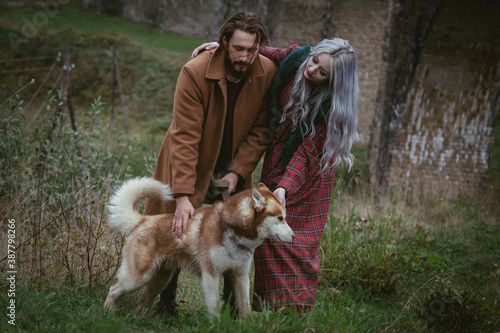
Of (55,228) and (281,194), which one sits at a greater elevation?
(281,194)

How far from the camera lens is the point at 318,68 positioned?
342 centimetres

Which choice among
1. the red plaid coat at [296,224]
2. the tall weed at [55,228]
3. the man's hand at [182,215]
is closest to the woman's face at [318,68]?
the red plaid coat at [296,224]

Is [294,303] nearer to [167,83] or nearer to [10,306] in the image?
[10,306]

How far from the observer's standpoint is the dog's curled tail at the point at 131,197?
3.51 m

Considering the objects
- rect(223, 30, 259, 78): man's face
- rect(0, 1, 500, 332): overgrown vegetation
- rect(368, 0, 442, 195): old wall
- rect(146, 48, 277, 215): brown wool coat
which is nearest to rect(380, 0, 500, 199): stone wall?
rect(368, 0, 442, 195): old wall

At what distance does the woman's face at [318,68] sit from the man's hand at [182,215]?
1.28 metres

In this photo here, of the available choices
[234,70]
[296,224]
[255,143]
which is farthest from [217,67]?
[296,224]

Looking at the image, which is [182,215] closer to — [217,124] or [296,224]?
[217,124]

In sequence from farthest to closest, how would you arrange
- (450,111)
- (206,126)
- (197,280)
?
(450,111) → (197,280) → (206,126)

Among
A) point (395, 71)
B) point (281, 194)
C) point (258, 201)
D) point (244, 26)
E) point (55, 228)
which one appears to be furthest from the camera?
point (395, 71)

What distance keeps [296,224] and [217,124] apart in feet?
3.28

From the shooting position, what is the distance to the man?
3.35 metres

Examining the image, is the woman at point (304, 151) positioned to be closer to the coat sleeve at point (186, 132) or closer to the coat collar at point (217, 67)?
the coat collar at point (217, 67)

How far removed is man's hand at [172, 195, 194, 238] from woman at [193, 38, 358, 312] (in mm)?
649
